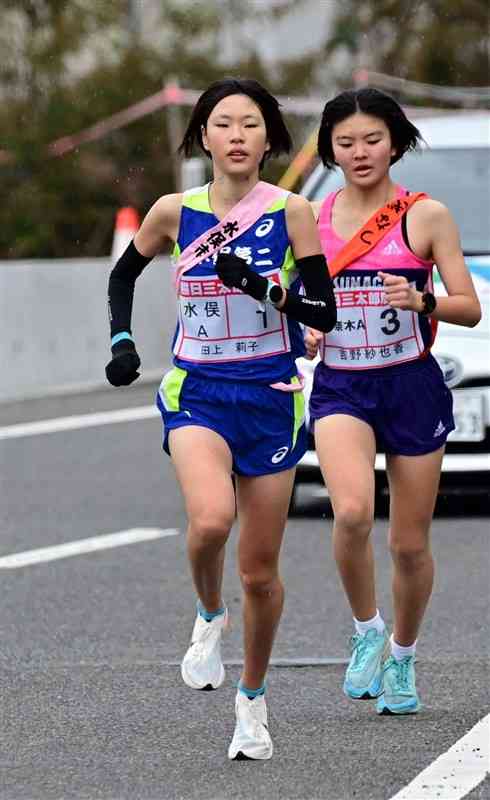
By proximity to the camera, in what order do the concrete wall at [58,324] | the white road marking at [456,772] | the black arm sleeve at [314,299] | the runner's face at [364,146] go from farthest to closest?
the concrete wall at [58,324] < the runner's face at [364,146] < the black arm sleeve at [314,299] < the white road marking at [456,772]

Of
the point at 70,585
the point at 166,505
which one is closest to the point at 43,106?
the point at 166,505

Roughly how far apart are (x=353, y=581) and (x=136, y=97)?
23995 mm

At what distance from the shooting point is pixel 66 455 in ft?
47.6

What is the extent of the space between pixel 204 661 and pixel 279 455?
1.97 ft

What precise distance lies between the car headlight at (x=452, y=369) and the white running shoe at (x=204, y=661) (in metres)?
4.83

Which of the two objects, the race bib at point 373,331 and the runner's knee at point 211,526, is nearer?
the runner's knee at point 211,526

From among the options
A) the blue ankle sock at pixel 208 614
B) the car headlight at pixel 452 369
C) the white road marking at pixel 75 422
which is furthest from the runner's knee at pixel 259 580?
the white road marking at pixel 75 422

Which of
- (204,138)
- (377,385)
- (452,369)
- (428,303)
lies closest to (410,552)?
(377,385)

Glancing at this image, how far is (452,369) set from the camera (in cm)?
1065

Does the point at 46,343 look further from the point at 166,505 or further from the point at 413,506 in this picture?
the point at 413,506

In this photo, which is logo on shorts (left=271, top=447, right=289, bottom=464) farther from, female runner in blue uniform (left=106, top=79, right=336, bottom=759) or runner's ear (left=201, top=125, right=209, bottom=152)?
runner's ear (left=201, top=125, right=209, bottom=152)

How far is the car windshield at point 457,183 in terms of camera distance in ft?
37.6

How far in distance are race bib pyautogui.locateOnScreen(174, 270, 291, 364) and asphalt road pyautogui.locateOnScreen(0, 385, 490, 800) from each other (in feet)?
3.64

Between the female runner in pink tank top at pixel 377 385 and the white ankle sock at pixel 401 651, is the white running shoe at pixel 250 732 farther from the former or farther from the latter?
the white ankle sock at pixel 401 651
